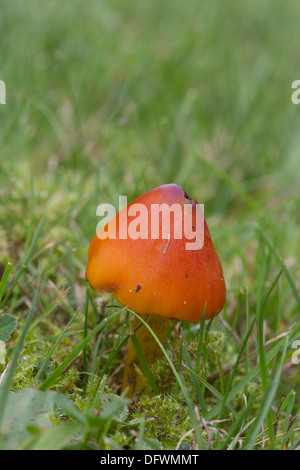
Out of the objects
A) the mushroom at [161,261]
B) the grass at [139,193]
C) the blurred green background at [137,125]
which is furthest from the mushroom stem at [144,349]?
the blurred green background at [137,125]

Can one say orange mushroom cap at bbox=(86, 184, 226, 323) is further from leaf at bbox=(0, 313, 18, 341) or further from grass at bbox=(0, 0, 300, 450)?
leaf at bbox=(0, 313, 18, 341)

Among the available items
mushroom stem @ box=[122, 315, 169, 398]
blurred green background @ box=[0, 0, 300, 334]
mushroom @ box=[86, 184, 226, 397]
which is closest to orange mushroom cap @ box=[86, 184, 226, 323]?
mushroom @ box=[86, 184, 226, 397]

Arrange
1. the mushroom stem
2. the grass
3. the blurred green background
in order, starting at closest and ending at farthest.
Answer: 1. the grass
2. the mushroom stem
3. the blurred green background

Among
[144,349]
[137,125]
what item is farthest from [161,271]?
[137,125]

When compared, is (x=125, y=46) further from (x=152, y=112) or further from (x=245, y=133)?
(x=245, y=133)

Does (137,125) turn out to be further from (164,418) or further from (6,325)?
(164,418)
